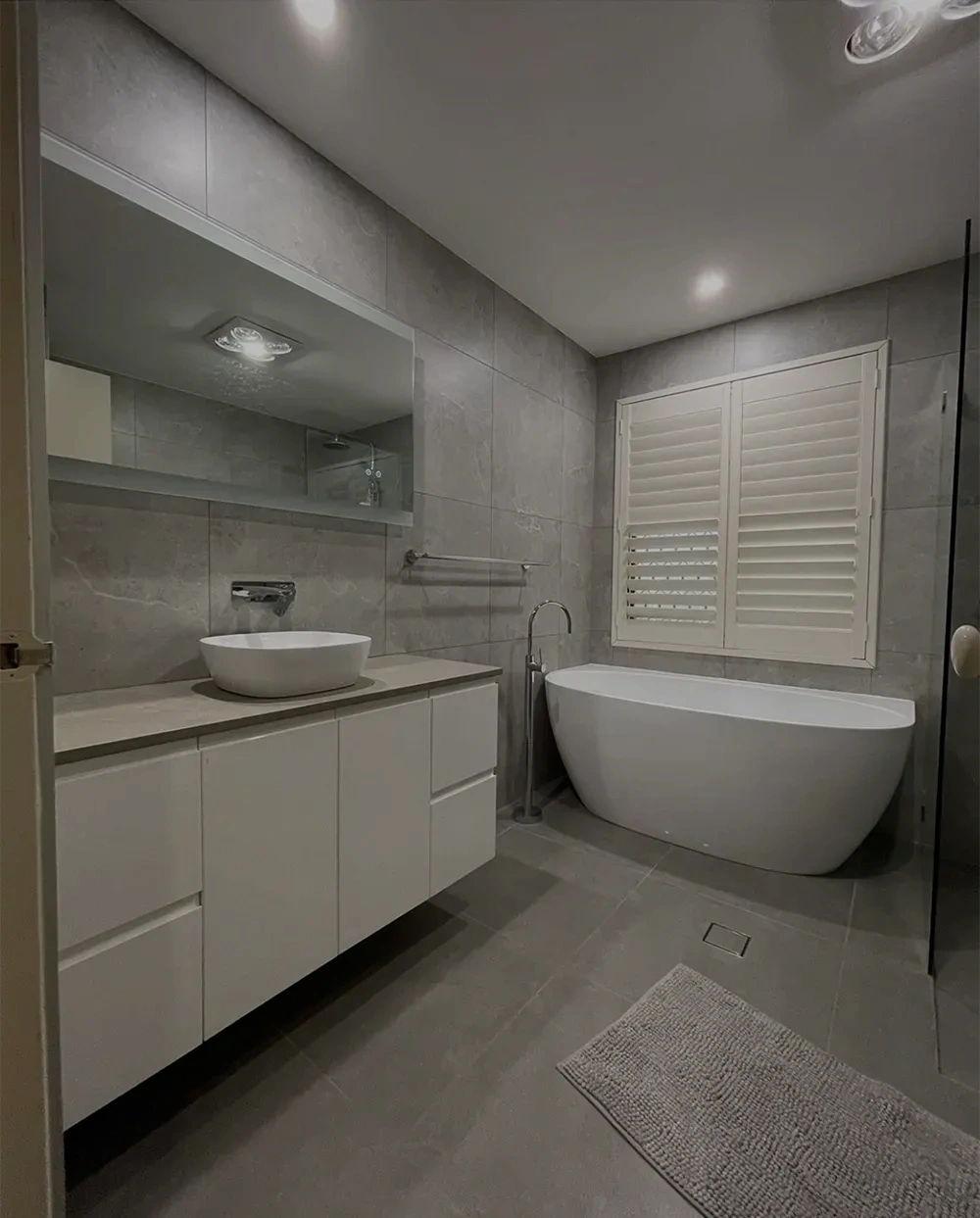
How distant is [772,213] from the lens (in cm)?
185

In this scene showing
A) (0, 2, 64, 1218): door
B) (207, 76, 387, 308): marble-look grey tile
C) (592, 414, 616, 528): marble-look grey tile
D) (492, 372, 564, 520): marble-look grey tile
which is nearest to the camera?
(0, 2, 64, 1218): door

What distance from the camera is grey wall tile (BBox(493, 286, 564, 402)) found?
2398 millimetres

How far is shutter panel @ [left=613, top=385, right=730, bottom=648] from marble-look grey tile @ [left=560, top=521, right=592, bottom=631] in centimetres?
18

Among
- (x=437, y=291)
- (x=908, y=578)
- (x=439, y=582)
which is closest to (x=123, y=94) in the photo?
(x=437, y=291)

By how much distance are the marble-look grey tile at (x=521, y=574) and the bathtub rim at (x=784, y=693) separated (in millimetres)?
327

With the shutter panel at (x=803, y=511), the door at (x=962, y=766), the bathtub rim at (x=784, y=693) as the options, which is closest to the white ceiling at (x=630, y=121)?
the door at (x=962, y=766)

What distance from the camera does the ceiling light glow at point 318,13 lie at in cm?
119

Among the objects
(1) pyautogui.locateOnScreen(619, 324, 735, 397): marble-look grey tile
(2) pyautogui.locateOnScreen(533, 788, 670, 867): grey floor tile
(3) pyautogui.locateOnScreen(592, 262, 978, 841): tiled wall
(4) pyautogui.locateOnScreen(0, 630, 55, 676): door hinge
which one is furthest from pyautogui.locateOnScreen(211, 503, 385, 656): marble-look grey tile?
(3) pyautogui.locateOnScreen(592, 262, 978, 841): tiled wall

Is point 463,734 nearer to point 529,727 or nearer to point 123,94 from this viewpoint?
point 529,727

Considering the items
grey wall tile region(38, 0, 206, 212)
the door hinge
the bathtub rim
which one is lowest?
the bathtub rim

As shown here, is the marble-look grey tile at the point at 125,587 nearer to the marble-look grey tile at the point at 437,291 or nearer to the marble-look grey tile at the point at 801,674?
the marble-look grey tile at the point at 437,291

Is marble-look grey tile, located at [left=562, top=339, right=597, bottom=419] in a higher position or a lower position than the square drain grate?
higher

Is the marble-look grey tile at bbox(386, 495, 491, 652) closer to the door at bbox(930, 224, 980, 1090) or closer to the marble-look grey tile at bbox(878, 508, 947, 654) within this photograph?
the door at bbox(930, 224, 980, 1090)

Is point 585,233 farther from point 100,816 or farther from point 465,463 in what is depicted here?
point 100,816
